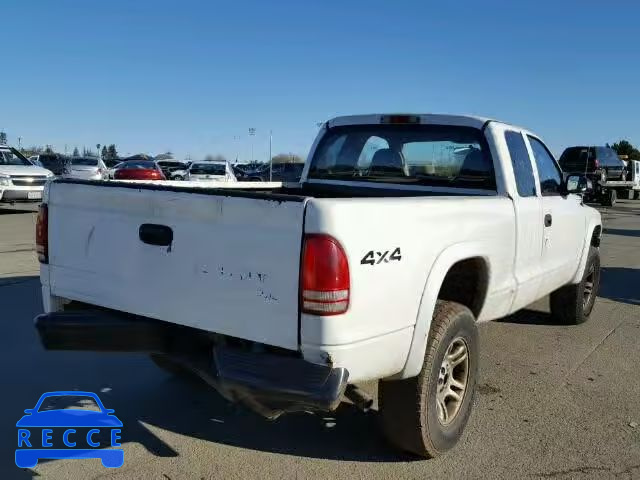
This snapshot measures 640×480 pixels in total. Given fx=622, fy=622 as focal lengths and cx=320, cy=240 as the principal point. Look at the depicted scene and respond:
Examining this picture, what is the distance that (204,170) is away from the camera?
26.0m

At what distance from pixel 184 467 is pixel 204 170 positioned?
23.4 meters

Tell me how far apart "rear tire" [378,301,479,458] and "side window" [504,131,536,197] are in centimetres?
149

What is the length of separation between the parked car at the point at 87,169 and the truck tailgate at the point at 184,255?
23377mm

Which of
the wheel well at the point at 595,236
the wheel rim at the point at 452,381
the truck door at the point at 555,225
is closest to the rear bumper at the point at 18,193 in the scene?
the wheel well at the point at 595,236

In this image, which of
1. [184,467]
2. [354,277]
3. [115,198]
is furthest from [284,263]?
[184,467]

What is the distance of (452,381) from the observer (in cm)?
362

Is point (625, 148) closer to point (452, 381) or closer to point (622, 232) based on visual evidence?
point (622, 232)

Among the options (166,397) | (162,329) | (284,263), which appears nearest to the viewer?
(284,263)

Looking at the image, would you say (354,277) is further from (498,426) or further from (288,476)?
(498,426)

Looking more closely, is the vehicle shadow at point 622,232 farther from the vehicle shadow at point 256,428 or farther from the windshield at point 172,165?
the windshield at point 172,165

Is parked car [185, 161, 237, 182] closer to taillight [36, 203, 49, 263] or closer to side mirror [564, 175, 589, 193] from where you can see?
side mirror [564, 175, 589, 193]

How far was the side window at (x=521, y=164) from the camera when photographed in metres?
4.64

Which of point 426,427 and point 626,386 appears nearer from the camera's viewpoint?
point 426,427

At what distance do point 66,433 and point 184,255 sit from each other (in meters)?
1.36
